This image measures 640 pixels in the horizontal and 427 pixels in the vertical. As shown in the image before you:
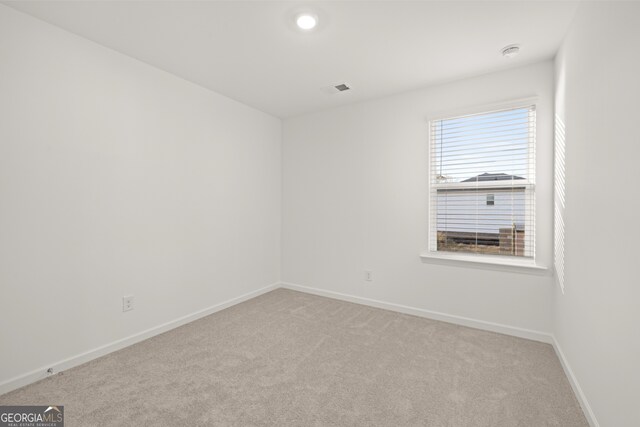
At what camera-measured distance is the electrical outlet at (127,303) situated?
2.47m

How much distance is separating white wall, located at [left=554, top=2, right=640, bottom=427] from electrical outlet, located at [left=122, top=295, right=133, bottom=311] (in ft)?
10.5

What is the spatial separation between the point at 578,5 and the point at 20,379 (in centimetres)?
431

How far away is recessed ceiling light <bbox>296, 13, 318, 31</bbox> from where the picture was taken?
194 cm

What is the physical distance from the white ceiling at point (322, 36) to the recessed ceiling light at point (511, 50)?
48 mm

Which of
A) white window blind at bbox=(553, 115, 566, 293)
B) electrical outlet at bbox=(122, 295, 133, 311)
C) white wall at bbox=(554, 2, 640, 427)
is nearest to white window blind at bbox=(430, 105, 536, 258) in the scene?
white window blind at bbox=(553, 115, 566, 293)

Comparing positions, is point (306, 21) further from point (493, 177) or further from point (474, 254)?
point (474, 254)

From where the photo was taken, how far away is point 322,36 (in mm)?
2184

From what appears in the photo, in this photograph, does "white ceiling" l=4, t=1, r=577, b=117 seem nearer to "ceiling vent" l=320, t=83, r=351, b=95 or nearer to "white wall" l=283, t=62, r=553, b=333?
"ceiling vent" l=320, t=83, r=351, b=95

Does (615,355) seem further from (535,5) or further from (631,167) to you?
(535,5)

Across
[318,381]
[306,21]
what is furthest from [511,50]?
[318,381]

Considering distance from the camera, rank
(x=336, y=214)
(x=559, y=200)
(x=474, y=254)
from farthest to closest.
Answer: (x=336, y=214)
(x=474, y=254)
(x=559, y=200)

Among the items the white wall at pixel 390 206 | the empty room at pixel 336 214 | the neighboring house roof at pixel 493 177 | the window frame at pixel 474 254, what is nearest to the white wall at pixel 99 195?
the empty room at pixel 336 214

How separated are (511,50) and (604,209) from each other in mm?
1584

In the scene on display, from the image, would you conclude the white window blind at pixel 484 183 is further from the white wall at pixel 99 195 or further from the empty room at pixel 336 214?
the white wall at pixel 99 195
